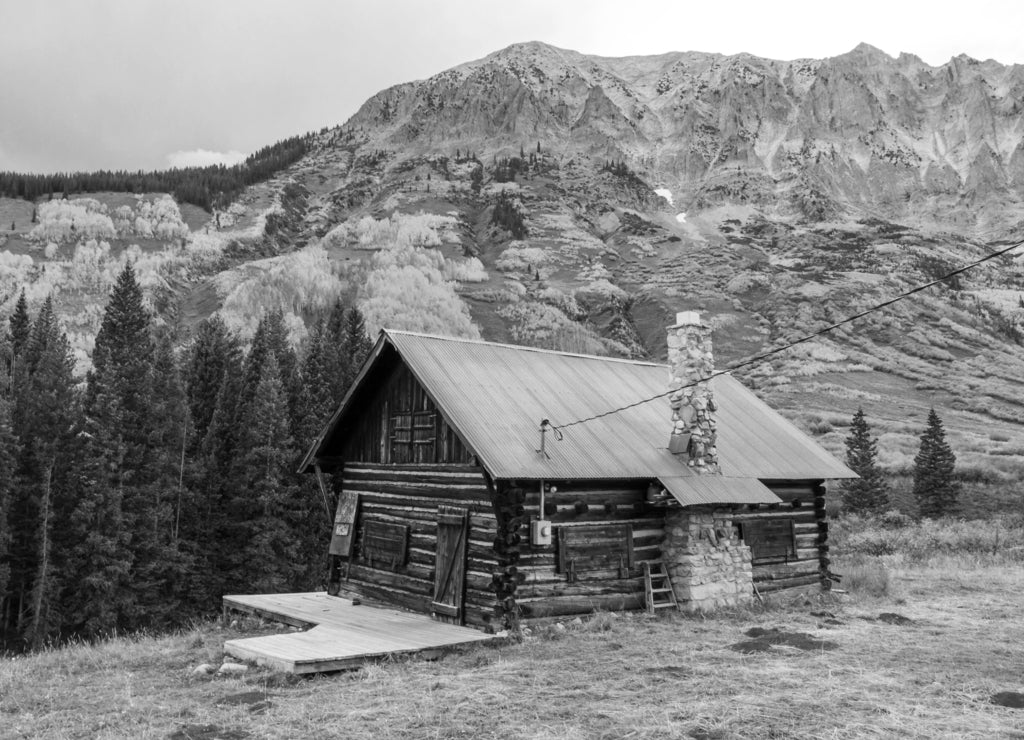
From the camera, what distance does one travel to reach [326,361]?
156 ft

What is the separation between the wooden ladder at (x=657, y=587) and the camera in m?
18.2

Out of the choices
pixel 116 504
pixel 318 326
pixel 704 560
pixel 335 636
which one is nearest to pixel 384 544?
pixel 335 636

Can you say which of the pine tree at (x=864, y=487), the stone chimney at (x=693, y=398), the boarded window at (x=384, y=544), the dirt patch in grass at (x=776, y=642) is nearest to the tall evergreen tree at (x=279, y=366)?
the boarded window at (x=384, y=544)

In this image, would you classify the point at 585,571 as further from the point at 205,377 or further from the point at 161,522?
the point at 205,377

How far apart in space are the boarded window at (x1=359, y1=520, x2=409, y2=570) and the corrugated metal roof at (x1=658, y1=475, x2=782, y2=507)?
6.53 metres

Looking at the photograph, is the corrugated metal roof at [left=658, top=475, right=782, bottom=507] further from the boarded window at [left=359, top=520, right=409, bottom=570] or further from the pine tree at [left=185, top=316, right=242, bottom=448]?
the pine tree at [left=185, top=316, right=242, bottom=448]

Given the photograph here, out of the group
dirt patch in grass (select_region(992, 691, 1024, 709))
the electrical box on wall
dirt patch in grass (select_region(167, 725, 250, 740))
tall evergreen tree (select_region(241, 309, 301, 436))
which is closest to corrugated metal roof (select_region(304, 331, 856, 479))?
the electrical box on wall

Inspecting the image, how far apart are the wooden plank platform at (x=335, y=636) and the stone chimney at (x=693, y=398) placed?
7091 millimetres

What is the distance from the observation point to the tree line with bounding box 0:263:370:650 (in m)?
31.7

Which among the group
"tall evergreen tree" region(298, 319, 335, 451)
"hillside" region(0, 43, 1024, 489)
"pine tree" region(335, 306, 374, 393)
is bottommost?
"tall evergreen tree" region(298, 319, 335, 451)

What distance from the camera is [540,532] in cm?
1645

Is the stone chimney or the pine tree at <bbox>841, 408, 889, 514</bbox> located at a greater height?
the stone chimney

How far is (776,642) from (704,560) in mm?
3858

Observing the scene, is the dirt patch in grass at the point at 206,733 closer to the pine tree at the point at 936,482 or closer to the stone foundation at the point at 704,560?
the stone foundation at the point at 704,560
